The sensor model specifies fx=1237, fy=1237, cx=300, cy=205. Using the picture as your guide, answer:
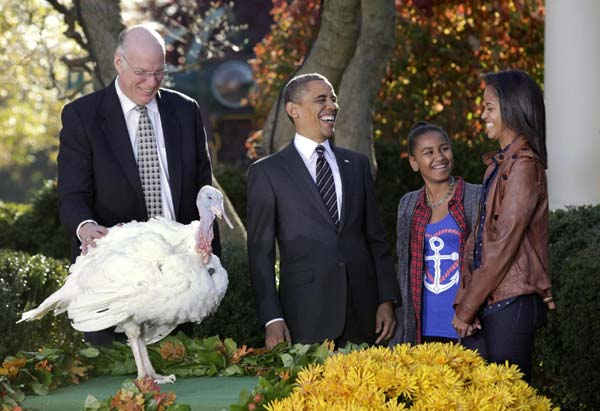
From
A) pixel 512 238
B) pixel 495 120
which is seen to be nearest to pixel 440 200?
pixel 495 120

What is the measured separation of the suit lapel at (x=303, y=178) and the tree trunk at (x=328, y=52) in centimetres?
366

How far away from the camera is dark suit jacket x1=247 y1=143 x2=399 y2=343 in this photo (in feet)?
18.6

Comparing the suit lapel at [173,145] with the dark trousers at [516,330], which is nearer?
the dark trousers at [516,330]

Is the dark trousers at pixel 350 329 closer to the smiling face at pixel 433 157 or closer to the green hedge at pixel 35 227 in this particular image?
the smiling face at pixel 433 157

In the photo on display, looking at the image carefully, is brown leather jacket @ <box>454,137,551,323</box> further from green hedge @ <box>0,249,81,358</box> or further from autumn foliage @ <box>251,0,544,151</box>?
autumn foliage @ <box>251,0,544,151</box>

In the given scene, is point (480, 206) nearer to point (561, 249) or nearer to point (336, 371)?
point (336, 371)

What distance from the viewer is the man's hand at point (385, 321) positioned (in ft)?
19.0

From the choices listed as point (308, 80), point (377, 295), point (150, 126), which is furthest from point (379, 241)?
point (150, 126)

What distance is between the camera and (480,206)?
514 cm

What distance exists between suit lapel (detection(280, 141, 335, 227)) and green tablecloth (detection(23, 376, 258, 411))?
1.28m

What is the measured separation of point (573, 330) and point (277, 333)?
1.87 m

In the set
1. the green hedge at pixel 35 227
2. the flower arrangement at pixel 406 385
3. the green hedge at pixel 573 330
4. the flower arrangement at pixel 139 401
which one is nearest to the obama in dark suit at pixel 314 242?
the green hedge at pixel 573 330

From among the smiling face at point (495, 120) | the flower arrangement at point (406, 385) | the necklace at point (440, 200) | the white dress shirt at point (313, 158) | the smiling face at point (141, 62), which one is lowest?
the flower arrangement at point (406, 385)

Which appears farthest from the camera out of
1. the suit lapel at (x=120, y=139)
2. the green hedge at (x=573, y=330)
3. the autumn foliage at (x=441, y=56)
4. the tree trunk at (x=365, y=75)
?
the autumn foliage at (x=441, y=56)
